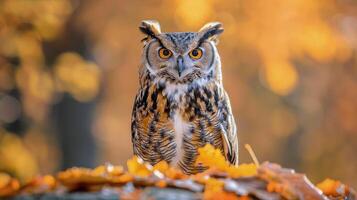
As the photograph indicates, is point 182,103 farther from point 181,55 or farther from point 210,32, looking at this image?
point 210,32

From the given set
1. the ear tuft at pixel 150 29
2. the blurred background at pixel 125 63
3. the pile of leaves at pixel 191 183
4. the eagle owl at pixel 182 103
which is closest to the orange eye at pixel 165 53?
Answer: the eagle owl at pixel 182 103

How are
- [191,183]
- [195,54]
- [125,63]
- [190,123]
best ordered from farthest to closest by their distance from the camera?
[125,63] < [195,54] < [190,123] < [191,183]

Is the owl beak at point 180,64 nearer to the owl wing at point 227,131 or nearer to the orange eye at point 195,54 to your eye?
the orange eye at point 195,54

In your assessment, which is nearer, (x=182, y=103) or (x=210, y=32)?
(x=182, y=103)

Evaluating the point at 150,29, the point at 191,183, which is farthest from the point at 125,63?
the point at 191,183

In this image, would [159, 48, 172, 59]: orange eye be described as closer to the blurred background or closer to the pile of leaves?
the pile of leaves

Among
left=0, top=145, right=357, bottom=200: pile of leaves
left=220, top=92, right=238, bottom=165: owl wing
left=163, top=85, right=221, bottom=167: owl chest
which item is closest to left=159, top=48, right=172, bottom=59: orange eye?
left=163, top=85, right=221, bottom=167: owl chest

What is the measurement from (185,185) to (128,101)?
1449cm

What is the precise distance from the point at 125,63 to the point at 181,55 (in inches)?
316

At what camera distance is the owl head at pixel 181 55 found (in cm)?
476

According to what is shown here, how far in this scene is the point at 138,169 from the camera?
264 cm

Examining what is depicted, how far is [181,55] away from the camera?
15.6ft

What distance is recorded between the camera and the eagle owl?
15.6 feet

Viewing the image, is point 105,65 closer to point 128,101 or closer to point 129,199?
point 128,101
